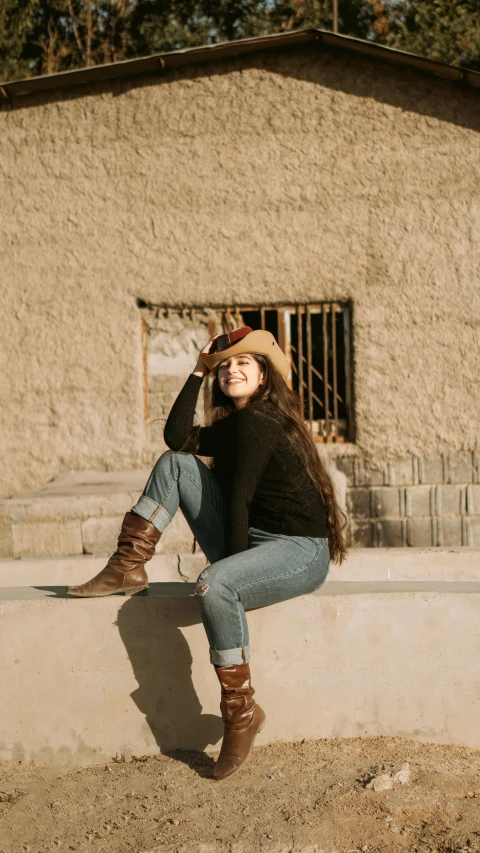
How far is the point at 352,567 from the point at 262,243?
10.7ft

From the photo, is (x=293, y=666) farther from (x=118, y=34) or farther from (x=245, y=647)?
(x=118, y=34)

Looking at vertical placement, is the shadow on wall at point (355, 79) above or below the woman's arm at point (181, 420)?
above

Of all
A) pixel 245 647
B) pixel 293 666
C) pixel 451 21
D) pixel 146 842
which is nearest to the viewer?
pixel 146 842

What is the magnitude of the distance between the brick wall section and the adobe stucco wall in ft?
0.42

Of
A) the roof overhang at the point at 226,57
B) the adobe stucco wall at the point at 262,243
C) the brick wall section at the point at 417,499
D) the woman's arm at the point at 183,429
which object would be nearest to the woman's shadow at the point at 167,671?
the woman's arm at the point at 183,429

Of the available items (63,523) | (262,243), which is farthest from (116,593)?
(262,243)

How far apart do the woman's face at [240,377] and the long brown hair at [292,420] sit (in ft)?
0.08

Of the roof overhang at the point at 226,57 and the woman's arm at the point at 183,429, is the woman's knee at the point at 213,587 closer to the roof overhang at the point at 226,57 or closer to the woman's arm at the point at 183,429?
the woman's arm at the point at 183,429

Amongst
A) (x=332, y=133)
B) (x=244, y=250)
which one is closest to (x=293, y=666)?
(x=244, y=250)

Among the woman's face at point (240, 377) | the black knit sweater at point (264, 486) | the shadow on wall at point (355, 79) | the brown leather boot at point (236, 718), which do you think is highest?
the shadow on wall at point (355, 79)

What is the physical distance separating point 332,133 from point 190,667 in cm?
493

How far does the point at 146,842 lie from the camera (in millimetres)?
2477

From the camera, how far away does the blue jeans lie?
2.80 meters

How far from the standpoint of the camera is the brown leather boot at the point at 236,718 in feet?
9.14
